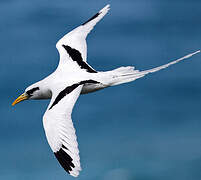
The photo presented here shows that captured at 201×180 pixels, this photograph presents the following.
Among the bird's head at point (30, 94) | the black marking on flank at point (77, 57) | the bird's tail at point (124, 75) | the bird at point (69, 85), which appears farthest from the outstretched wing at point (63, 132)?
the black marking on flank at point (77, 57)

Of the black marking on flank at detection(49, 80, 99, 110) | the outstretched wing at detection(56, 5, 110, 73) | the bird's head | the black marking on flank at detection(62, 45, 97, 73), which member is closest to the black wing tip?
the black marking on flank at detection(49, 80, 99, 110)

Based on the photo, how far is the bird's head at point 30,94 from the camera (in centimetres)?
1689

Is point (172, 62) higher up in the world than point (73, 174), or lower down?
higher up

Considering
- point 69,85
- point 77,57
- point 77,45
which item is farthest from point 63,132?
point 77,45

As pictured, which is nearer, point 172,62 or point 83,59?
point 172,62

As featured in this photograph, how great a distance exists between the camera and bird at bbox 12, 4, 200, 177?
1331 centimetres

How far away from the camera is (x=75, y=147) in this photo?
13133 millimetres

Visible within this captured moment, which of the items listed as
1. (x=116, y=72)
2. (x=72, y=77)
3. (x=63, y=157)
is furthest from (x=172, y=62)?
(x=63, y=157)

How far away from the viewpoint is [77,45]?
61.4 feet

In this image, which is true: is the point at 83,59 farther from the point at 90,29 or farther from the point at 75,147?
the point at 75,147

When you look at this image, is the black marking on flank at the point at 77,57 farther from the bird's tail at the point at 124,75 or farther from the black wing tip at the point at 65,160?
the black wing tip at the point at 65,160

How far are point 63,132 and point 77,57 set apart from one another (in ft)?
16.7

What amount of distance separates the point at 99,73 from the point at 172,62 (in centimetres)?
261

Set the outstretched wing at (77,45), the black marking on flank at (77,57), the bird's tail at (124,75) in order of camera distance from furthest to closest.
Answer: the outstretched wing at (77,45)
the black marking on flank at (77,57)
the bird's tail at (124,75)
